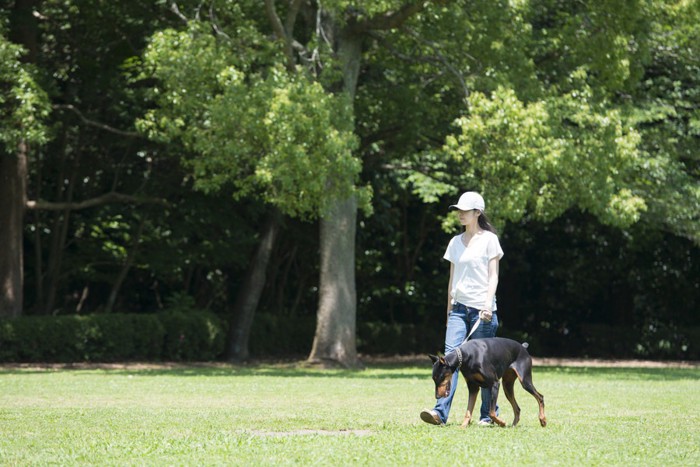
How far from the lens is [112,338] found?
24250 millimetres

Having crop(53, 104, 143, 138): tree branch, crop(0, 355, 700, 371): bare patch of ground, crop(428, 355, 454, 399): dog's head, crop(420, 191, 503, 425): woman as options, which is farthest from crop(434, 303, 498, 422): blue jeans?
crop(53, 104, 143, 138): tree branch

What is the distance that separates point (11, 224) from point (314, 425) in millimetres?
14990

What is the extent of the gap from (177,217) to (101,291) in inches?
168

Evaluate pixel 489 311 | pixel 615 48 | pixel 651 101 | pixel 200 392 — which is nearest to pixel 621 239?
pixel 651 101

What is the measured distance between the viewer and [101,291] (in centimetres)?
2925

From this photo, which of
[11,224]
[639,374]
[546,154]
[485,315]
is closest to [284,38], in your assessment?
[546,154]

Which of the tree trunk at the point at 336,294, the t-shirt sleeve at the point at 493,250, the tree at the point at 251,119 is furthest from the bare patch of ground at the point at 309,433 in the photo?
the tree trunk at the point at 336,294

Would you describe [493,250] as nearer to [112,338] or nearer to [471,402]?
[471,402]

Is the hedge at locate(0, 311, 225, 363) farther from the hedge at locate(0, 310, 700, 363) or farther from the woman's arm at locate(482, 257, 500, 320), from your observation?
the woman's arm at locate(482, 257, 500, 320)

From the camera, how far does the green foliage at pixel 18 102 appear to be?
19734mm

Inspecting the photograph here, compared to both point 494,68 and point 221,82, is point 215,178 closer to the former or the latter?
point 221,82

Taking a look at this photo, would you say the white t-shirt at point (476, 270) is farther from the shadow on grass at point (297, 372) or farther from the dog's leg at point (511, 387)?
the shadow on grass at point (297, 372)

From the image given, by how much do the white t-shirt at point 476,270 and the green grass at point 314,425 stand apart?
1101 millimetres

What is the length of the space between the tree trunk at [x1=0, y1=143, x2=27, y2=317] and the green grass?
5.91 metres
